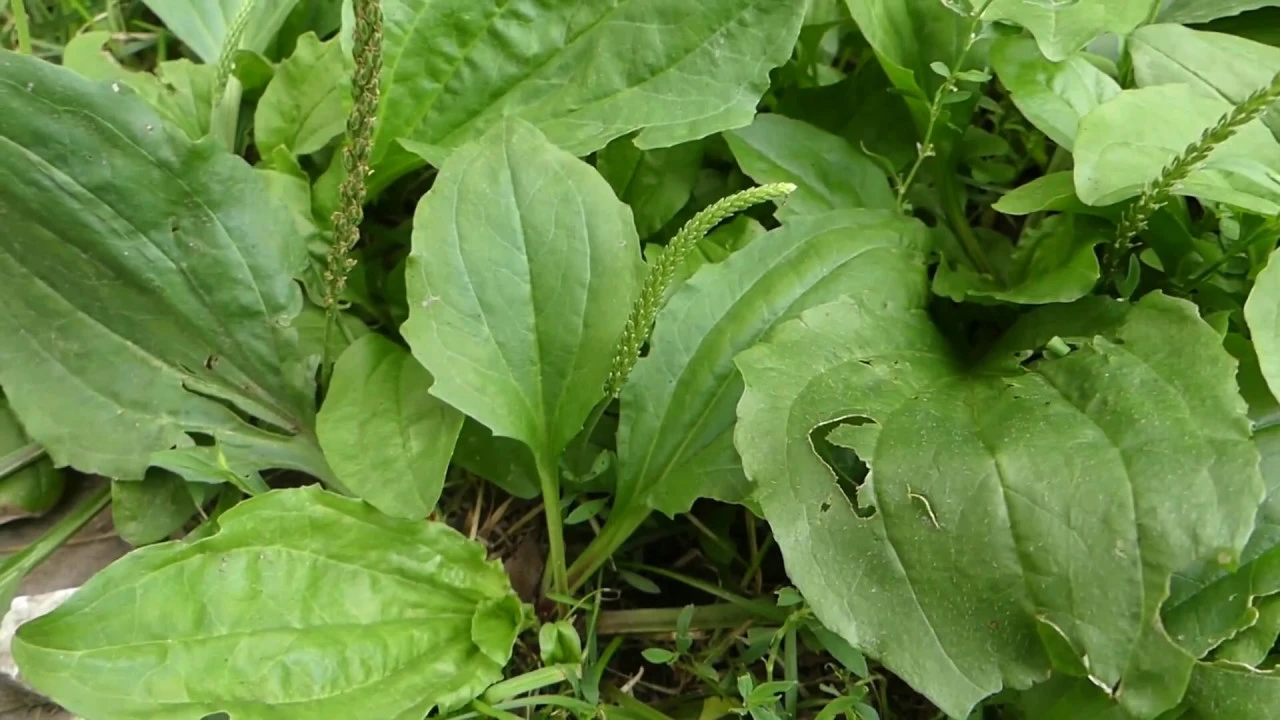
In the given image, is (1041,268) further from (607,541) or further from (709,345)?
(607,541)

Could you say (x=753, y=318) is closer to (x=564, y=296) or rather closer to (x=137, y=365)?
(x=564, y=296)

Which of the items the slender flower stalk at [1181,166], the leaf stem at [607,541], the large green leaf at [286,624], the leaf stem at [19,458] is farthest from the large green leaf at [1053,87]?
the leaf stem at [19,458]

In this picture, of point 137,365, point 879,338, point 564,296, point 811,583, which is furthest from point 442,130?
point 811,583

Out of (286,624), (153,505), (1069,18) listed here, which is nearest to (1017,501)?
(1069,18)

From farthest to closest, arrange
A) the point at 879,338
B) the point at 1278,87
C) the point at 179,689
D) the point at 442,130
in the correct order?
the point at 442,130 → the point at 879,338 → the point at 179,689 → the point at 1278,87

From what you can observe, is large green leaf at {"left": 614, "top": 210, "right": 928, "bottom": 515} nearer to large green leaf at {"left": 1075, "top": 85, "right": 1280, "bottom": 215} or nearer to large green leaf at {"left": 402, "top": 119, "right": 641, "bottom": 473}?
large green leaf at {"left": 402, "top": 119, "right": 641, "bottom": 473}

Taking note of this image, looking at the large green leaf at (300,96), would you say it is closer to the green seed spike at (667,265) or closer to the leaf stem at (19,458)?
the leaf stem at (19,458)

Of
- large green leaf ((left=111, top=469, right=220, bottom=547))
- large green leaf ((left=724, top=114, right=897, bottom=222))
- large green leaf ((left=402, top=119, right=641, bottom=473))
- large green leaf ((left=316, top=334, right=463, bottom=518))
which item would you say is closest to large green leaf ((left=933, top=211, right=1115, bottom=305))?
large green leaf ((left=724, top=114, right=897, bottom=222))
